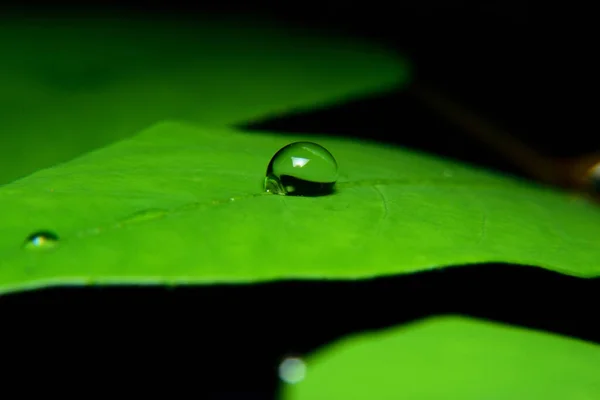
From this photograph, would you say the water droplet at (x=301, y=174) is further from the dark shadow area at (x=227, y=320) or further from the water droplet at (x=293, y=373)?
the dark shadow area at (x=227, y=320)

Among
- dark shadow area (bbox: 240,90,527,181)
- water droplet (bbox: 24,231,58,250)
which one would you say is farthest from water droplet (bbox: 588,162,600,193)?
water droplet (bbox: 24,231,58,250)

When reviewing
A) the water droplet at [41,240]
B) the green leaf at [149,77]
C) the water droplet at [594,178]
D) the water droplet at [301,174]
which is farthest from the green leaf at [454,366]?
the water droplet at [594,178]

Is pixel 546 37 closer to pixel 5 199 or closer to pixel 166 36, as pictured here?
pixel 166 36

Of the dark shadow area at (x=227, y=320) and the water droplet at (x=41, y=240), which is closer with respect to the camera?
the water droplet at (x=41, y=240)

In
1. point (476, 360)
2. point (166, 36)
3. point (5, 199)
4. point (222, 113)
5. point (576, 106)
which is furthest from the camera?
point (576, 106)

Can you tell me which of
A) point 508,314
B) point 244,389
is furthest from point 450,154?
point 244,389

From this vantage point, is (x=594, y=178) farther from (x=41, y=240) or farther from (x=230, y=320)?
(x=41, y=240)

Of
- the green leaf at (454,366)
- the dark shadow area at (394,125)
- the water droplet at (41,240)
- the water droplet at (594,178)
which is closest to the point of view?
the water droplet at (41,240)
